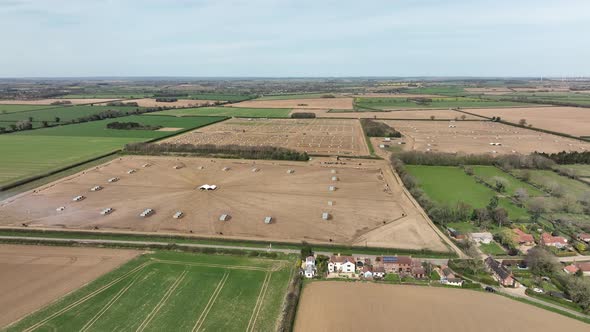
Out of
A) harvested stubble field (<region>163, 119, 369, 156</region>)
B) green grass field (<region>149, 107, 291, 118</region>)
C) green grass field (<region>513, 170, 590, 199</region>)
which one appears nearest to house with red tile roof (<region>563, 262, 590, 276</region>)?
green grass field (<region>513, 170, 590, 199</region>)

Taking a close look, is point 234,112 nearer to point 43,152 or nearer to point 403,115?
point 403,115

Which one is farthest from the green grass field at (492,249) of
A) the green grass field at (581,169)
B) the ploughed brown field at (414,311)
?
the green grass field at (581,169)

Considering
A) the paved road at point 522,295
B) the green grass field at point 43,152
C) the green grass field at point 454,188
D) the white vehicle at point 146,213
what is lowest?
the paved road at point 522,295

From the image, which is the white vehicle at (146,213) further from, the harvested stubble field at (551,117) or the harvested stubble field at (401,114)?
the harvested stubble field at (551,117)

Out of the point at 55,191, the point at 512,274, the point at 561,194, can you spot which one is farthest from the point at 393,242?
the point at 55,191

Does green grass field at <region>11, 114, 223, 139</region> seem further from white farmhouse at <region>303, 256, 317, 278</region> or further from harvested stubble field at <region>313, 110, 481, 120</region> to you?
white farmhouse at <region>303, 256, 317, 278</region>

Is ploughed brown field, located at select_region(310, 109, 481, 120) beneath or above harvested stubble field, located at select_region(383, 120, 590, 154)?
above
